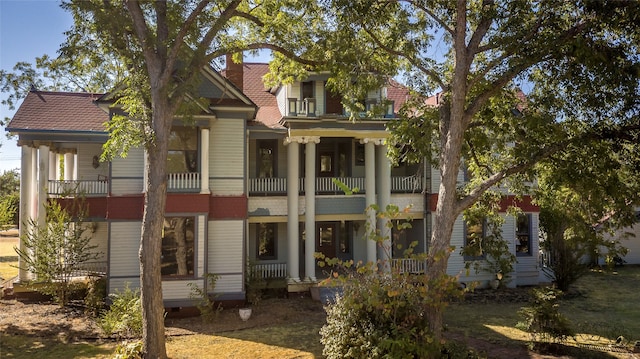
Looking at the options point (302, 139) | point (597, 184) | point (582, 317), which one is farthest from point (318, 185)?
point (597, 184)

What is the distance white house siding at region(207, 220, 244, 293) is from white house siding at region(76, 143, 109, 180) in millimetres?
6389

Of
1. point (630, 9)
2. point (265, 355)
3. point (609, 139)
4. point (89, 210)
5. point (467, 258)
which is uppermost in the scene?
point (630, 9)

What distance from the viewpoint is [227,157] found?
15336 mm

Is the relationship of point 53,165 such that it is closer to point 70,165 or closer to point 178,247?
point 70,165

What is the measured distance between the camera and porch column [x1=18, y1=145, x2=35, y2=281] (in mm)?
15893

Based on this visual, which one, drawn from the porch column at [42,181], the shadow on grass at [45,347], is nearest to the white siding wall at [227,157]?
the shadow on grass at [45,347]

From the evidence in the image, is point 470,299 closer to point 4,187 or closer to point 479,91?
point 479,91

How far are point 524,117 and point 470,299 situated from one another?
950 cm

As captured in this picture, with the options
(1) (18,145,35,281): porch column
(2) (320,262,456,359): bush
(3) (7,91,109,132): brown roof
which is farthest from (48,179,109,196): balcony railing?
(2) (320,262,456,359): bush

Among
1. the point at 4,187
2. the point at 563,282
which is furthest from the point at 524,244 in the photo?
the point at 4,187

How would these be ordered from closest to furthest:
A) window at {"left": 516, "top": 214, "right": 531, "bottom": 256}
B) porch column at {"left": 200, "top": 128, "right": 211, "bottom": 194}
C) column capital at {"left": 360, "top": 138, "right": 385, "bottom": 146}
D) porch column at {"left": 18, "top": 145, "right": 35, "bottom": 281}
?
porch column at {"left": 200, "top": 128, "right": 211, "bottom": 194} < porch column at {"left": 18, "top": 145, "right": 35, "bottom": 281} < column capital at {"left": 360, "top": 138, "right": 385, "bottom": 146} < window at {"left": 516, "top": 214, "right": 531, "bottom": 256}

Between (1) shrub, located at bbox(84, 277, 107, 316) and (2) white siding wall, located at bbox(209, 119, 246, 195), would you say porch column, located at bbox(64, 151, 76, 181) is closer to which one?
(1) shrub, located at bbox(84, 277, 107, 316)

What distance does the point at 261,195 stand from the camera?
698 inches

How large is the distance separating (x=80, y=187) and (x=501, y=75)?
15.2 meters
